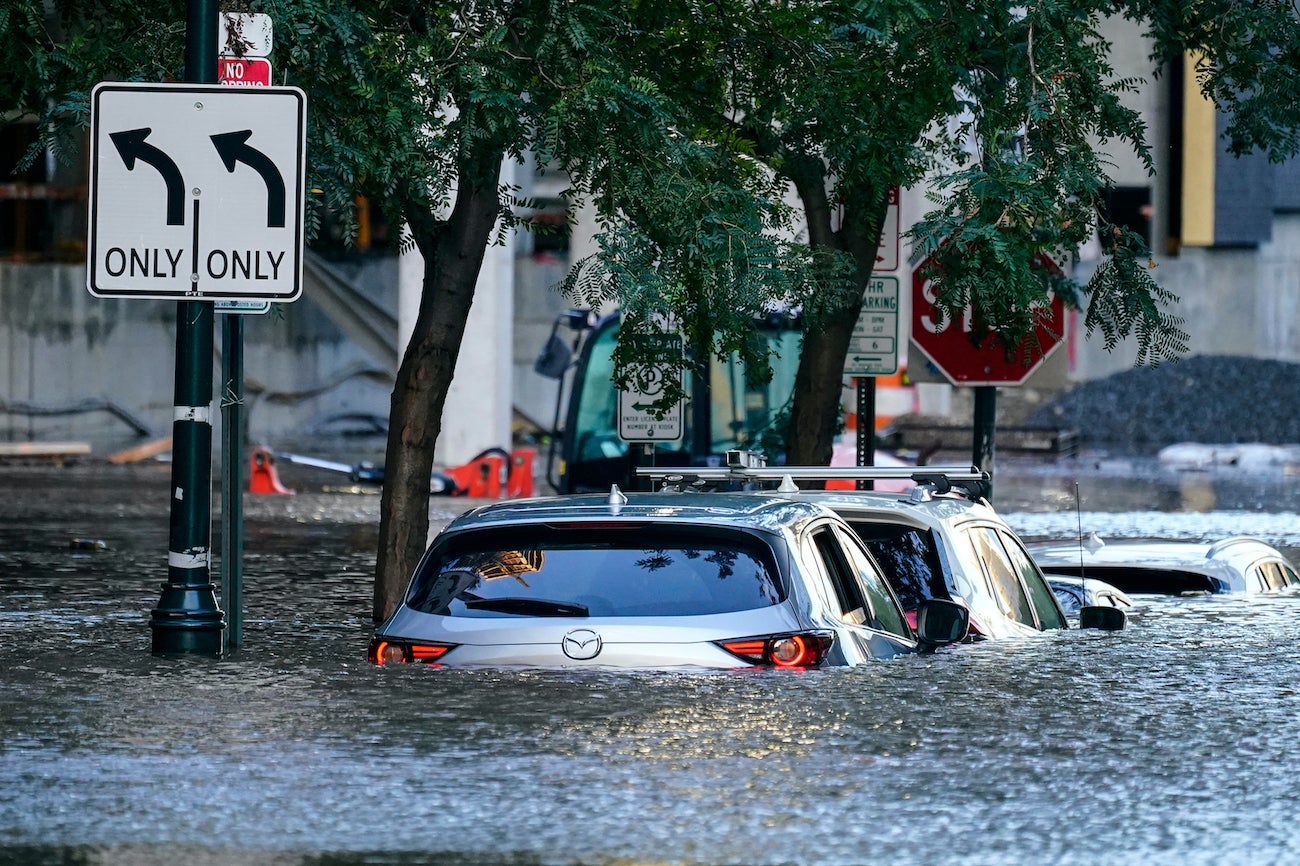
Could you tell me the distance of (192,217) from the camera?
379 inches

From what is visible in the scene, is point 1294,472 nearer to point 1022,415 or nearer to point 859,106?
point 1022,415

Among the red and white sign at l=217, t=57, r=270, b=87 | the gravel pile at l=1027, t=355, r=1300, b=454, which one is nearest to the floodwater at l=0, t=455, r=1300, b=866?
the red and white sign at l=217, t=57, r=270, b=87

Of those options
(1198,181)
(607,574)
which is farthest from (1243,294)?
(607,574)

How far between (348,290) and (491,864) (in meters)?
41.4

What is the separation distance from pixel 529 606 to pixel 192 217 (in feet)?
8.19

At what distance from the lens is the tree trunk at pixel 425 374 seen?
13.6m

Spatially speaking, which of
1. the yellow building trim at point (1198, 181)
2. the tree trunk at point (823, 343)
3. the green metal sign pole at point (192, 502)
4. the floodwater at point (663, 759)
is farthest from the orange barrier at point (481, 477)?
the yellow building trim at point (1198, 181)

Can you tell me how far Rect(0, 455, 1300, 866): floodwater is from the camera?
6.04 metres

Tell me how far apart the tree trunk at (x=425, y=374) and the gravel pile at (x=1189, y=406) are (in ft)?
136

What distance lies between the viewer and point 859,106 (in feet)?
44.6

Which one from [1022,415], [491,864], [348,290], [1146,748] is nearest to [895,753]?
[1146,748]

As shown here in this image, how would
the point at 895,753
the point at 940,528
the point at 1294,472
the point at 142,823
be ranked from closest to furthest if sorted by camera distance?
1. the point at 142,823
2. the point at 895,753
3. the point at 940,528
4. the point at 1294,472

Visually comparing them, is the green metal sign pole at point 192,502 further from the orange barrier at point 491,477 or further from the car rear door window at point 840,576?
the orange barrier at point 491,477

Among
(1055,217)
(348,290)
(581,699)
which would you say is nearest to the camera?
(581,699)
